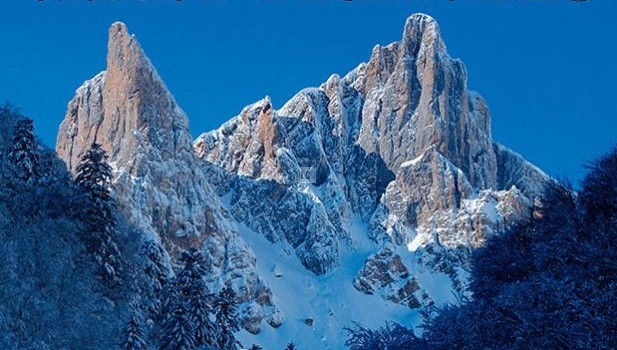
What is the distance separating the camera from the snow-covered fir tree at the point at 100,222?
3766 cm

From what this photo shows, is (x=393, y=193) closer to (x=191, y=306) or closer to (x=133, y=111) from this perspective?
(x=133, y=111)

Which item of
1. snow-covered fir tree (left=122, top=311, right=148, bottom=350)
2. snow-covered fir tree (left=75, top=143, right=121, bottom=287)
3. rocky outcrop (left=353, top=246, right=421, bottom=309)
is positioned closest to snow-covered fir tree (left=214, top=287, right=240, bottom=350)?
snow-covered fir tree (left=75, top=143, right=121, bottom=287)

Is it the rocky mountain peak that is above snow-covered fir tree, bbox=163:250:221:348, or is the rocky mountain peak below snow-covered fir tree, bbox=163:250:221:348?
above

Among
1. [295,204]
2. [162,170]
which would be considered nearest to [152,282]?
[162,170]

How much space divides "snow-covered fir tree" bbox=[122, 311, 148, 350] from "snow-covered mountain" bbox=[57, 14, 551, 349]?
104m

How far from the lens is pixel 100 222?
39.1 metres

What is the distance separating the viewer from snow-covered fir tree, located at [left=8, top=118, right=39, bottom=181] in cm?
3918

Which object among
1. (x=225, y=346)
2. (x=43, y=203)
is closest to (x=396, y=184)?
(x=225, y=346)

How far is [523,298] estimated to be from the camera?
14766 millimetres

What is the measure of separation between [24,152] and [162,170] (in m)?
114

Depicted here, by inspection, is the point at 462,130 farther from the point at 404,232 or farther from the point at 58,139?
the point at 58,139

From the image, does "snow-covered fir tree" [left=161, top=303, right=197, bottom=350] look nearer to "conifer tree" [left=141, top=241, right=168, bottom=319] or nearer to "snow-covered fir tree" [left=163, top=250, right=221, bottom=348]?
"snow-covered fir tree" [left=163, top=250, right=221, bottom=348]

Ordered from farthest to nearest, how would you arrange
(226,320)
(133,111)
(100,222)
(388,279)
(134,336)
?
(388,279), (133,111), (226,320), (100,222), (134,336)

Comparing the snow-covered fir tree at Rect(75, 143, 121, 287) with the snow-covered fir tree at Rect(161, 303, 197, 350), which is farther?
the snow-covered fir tree at Rect(161, 303, 197, 350)
